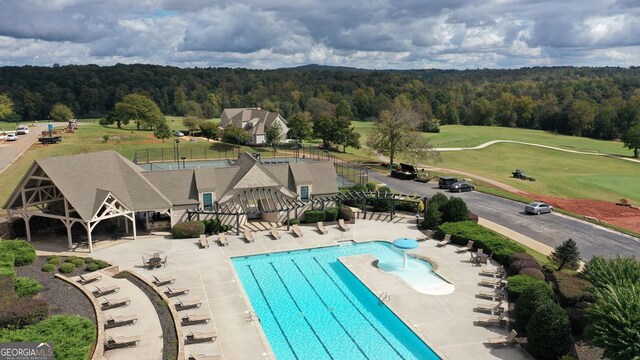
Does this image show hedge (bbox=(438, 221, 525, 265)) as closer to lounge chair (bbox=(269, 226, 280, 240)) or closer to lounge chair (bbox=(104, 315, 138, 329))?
lounge chair (bbox=(269, 226, 280, 240))

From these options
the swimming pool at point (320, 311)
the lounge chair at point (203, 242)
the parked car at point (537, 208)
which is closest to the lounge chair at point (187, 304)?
the swimming pool at point (320, 311)

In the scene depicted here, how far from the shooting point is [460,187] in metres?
51.6

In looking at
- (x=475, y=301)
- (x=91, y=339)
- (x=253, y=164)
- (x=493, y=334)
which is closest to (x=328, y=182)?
(x=253, y=164)

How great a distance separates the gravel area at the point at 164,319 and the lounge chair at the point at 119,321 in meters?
1.34

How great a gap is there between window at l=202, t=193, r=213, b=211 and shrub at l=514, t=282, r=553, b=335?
2529 centimetres

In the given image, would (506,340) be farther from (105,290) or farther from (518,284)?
(105,290)

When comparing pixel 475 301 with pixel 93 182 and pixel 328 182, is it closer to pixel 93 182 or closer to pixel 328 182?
pixel 328 182

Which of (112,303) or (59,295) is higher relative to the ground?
(59,295)

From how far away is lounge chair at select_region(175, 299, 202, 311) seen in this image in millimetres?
23641

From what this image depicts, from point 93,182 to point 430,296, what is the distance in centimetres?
2591

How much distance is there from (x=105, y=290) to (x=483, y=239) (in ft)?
83.0

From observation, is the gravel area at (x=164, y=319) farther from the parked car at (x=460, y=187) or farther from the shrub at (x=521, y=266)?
the parked car at (x=460, y=187)

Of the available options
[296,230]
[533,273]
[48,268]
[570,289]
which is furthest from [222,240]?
[570,289]

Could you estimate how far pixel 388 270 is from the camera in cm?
2948
